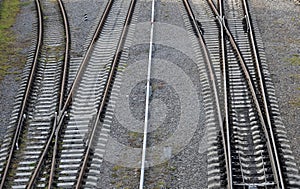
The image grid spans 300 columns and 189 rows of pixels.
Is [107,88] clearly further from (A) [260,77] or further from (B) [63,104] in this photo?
(A) [260,77]

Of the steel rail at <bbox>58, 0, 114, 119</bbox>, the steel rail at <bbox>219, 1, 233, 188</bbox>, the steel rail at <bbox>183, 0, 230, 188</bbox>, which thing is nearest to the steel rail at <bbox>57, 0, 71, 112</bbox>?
the steel rail at <bbox>58, 0, 114, 119</bbox>

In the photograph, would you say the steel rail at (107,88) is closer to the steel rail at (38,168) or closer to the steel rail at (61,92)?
the steel rail at (61,92)

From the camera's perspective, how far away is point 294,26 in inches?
561

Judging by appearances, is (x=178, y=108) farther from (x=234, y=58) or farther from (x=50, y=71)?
(x=50, y=71)


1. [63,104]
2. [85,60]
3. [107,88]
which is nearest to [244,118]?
[107,88]

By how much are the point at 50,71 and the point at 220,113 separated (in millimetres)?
4660

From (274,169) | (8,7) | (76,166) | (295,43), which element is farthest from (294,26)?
(8,7)

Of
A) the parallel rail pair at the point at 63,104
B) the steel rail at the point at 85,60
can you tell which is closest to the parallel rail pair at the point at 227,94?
the parallel rail pair at the point at 63,104

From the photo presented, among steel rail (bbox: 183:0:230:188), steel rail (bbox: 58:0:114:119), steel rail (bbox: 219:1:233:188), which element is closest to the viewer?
steel rail (bbox: 219:1:233:188)

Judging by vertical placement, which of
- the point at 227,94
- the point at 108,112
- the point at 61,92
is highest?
the point at 61,92

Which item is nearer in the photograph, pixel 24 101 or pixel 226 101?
pixel 226 101

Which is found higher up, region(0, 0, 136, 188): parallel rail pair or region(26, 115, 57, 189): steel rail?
region(0, 0, 136, 188): parallel rail pair

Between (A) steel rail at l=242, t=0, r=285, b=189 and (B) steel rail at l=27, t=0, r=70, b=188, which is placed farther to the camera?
(B) steel rail at l=27, t=0, r=70, b=188

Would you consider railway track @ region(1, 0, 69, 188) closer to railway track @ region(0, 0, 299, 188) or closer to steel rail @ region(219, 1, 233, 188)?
railway track @ region(0, 0, 299, 188)
